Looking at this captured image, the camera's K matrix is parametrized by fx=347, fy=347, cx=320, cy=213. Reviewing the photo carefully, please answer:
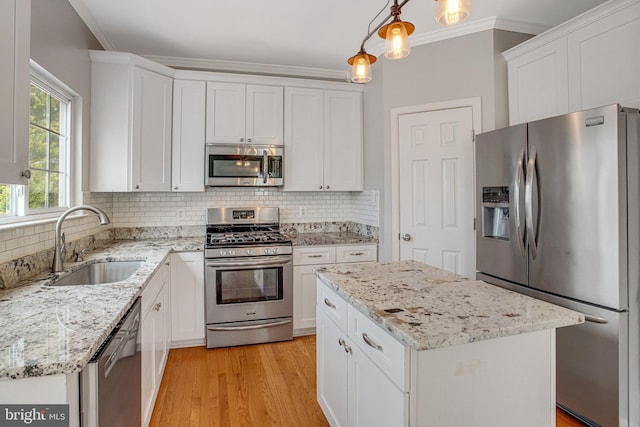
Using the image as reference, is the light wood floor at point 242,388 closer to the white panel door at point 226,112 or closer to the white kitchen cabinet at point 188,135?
the white kitchen cabinet at point 188,135

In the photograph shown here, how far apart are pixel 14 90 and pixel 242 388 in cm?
209

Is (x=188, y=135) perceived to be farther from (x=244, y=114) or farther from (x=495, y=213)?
(x=495, y=213)

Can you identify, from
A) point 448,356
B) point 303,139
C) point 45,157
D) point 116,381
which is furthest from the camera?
point 303,139

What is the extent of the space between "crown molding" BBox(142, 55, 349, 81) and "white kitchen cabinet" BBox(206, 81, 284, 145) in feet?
1.12

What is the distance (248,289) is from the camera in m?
3.09

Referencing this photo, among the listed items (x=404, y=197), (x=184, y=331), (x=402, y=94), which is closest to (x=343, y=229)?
(x=404, y=197)

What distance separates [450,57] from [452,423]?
2.78m

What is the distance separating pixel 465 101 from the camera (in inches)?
113

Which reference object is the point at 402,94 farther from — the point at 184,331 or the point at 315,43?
the point at 184,331

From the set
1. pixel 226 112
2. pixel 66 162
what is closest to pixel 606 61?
pixel 226 112

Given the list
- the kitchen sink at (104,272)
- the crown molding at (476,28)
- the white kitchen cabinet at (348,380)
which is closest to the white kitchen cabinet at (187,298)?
the kitchen sink at (104,272)

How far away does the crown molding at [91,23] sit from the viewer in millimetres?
2432

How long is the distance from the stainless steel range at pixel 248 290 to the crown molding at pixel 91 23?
1.93m

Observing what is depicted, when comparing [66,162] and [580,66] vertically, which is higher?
[580,66]
